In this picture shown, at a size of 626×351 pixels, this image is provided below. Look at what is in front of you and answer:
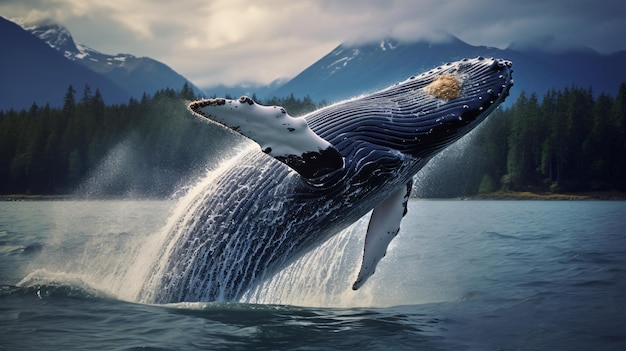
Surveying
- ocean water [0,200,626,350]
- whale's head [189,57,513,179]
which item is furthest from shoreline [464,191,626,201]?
whale's head [189,57,513,179]

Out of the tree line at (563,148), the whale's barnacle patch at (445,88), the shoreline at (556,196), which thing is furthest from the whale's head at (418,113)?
the tree line at (563,148)

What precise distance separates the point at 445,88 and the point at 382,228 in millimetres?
1725

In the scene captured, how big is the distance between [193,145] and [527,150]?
44.2 m

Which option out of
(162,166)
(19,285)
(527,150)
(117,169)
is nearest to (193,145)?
(162,166)

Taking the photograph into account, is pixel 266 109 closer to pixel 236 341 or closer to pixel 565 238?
pixel 236 341

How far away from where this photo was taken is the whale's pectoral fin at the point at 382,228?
6.85 m

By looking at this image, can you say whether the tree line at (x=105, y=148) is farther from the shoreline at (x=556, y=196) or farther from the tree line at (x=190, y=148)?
the shoreline at (x=556, y=196)

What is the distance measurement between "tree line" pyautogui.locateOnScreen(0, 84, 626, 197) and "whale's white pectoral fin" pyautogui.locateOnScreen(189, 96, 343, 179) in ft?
223

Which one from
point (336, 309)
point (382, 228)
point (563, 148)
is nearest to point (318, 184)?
point (382, 228)

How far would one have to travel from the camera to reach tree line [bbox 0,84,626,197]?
251ft

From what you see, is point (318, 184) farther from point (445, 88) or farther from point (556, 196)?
point (556, 196)

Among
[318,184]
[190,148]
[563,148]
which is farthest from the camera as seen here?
[563,148]

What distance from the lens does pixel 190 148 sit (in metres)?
77.5

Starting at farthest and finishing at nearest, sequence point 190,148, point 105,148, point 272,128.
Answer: point 105,148 → point 190,148 → point 272,128
